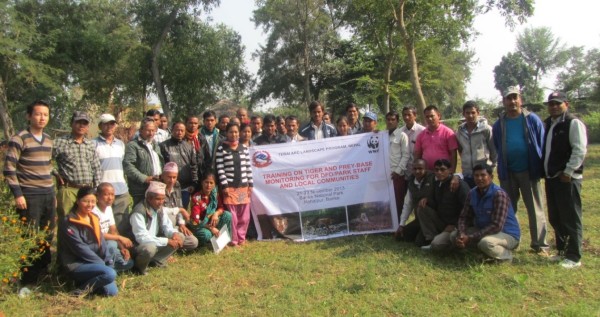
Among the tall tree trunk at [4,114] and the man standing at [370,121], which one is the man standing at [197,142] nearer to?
the man standing at [370,121]

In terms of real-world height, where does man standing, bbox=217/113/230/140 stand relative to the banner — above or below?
above

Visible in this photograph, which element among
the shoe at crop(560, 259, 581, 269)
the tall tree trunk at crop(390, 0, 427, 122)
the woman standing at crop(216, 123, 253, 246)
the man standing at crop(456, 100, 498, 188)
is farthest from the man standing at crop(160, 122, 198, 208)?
the tall tree trunk at crop(390, 0, 427, 122)

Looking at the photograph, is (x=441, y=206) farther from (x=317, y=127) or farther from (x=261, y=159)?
(x=261, y=159)

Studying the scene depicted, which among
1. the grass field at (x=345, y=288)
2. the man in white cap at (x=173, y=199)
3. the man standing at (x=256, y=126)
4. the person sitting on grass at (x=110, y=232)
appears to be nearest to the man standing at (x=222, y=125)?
the man standing at (x=256, y=126)

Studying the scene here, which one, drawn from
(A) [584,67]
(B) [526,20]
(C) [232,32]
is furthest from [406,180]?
(A) [584,67]

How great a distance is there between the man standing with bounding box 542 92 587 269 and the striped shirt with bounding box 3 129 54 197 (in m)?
5.30

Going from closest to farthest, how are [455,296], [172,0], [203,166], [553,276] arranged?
[455,296] < [553,276] < [203,166] < [172,0]

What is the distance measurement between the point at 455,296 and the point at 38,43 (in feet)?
64.2

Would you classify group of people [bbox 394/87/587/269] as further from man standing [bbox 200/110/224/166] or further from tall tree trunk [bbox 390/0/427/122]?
tall tree trunk [bbox 390/0/427/122]

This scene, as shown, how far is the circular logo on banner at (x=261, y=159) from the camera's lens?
20.3 feet

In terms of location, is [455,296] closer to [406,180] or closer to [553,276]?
[553,276]

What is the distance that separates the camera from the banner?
6145mm

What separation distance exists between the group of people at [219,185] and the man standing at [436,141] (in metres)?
0.01

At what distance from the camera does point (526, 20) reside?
511 inches
